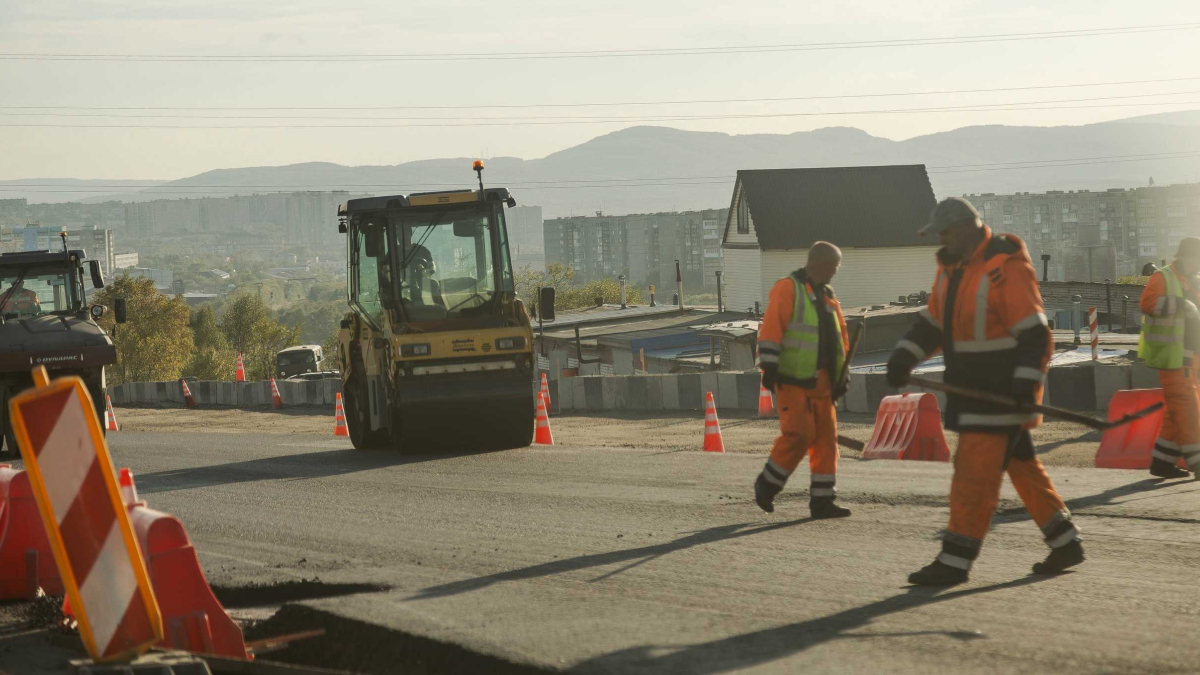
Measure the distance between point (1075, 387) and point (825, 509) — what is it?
32.6 ft

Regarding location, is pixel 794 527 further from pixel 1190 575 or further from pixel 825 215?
pixel 825 215

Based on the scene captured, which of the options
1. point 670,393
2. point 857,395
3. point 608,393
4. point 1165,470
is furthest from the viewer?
point 608,393

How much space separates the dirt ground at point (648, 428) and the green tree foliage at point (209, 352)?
72.7 metres

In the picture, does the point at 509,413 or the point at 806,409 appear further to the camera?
the point at 509,413

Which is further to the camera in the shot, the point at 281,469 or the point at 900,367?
the point at 281,469

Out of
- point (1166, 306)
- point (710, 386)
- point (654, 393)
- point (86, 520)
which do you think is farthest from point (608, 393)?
point (86, 520)

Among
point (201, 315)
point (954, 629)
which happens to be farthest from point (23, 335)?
point (201, 315)

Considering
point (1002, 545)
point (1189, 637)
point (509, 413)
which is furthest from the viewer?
point (509, 413)

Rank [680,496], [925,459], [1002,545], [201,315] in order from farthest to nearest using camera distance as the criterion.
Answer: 1. [201,315]
2. [925,459]
3. [680,496]
4. [1002,545]

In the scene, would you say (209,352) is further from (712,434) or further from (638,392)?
(712,434)

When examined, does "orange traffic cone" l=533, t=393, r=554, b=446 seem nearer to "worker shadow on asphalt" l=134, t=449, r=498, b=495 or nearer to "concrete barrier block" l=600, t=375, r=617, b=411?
"worker shadow on asphalt" l=134, t=449, r=498, b=495

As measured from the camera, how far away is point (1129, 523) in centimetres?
857

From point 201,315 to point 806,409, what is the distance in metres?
109

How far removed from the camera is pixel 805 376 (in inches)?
366
